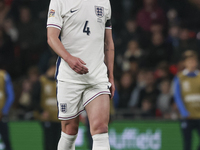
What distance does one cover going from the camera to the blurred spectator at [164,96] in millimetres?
9656

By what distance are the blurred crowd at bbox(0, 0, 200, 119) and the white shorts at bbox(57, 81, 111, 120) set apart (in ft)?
14.6

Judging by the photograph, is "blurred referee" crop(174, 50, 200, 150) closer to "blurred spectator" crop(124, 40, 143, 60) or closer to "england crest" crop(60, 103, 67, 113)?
"blurred spectator" crop(124, 40, 143, 60)

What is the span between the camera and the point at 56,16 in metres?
4.62

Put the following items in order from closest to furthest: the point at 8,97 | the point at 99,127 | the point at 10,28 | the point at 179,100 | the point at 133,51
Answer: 1. the point at 99,127
2. the point at 8,97
3. the point at 179,100
4. the point at 133,51
5. the point at 10,28

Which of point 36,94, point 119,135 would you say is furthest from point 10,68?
point 119,135

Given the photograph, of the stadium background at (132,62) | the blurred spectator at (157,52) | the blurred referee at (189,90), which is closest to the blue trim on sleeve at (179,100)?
the blurred referee at (189,90)

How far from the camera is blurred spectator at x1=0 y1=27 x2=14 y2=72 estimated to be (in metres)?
10.9

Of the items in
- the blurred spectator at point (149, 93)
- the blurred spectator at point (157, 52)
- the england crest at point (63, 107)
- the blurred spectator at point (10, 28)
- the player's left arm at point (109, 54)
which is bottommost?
the blurred spectator at point (149, 93)

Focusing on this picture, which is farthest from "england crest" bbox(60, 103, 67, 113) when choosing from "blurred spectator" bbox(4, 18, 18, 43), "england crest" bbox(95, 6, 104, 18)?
"blurred spectator" bbox(4, 18, 18, 43)

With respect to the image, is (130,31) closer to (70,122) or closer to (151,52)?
(151,52)

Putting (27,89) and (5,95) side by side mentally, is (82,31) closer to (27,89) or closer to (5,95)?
(5,95)

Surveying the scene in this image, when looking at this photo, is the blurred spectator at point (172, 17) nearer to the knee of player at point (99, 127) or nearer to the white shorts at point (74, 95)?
the white shorts at point (74, 95)

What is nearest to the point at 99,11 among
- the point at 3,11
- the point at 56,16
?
the point at 56,16

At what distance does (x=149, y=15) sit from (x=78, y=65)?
7.80 metres
